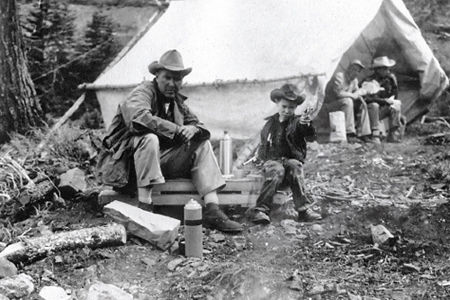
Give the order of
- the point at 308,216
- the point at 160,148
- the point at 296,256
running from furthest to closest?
the point at 308,216, the point at 160,148, the point at 296,256

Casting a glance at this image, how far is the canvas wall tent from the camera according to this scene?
648cm

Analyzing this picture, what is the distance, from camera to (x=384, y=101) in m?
7.70

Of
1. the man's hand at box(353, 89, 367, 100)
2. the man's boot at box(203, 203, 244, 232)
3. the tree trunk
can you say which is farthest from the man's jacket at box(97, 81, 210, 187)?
the man's hand at box(353, 89, 367, 100)

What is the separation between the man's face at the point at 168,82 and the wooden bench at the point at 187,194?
64 centimetres

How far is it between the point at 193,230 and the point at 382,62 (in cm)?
509

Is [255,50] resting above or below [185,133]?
above

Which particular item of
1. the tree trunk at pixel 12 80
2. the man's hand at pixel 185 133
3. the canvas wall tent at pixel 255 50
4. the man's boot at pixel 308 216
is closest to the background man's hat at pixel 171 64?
the man's hand at pixel 185 133

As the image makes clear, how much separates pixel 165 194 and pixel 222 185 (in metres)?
0.43

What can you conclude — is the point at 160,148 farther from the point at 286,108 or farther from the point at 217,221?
the point at 286,108

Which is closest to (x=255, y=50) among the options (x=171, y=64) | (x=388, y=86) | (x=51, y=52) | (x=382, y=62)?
(x=382, y=62)

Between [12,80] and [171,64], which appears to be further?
[12,80]

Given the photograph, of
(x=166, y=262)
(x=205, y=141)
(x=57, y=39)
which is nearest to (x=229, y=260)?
(x=166, y=262)

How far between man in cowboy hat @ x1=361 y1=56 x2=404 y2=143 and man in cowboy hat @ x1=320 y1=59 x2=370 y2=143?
163 mm

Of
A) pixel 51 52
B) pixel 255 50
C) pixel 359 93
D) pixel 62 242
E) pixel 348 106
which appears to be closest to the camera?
pixel 62 242
